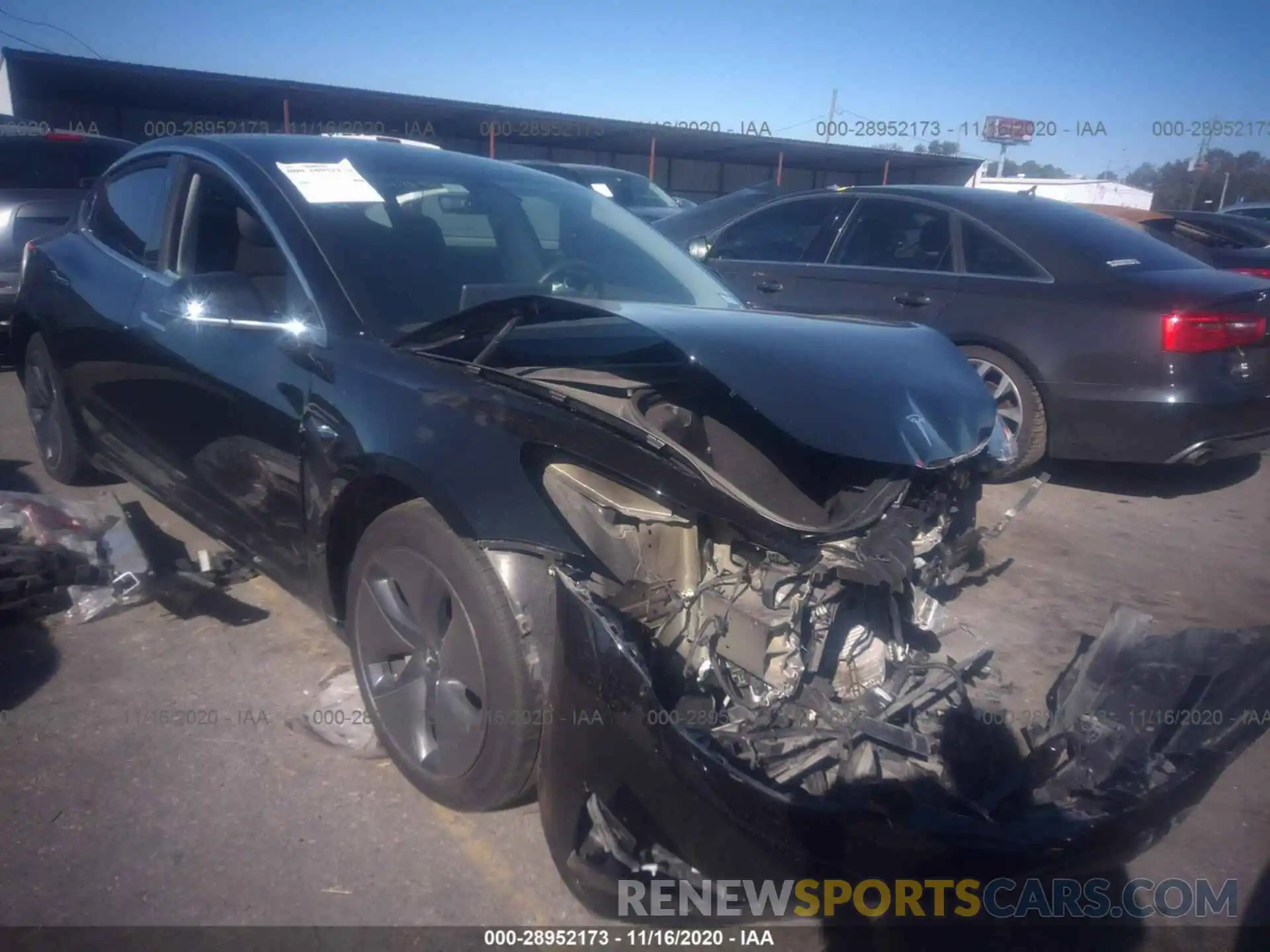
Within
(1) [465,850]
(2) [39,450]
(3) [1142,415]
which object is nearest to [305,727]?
(1) [465,850]

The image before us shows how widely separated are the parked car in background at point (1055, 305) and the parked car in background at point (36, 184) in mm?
4906

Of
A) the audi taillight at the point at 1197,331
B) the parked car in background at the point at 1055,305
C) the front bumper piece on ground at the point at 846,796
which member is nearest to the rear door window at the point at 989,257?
the parked car in background at the point at 1055,305

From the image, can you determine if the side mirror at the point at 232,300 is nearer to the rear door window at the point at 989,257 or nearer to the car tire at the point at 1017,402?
the car tire at the point at 1017,402

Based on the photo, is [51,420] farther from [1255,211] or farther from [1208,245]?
[1255,211]

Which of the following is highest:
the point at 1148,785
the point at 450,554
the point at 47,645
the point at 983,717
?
the point at 450,554

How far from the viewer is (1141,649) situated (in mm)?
2463

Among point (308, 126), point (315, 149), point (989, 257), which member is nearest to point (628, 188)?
point (989, 257)

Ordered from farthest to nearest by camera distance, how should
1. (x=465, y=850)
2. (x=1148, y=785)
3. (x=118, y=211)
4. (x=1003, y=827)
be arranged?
1. (x=118, y=211)
2. (x=465, y=850)
3. (x=1148, y=785)
4. (x=1003, y=827)

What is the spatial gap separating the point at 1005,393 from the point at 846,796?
4.01 meters

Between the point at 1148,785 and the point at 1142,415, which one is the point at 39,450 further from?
the point at 1142,415

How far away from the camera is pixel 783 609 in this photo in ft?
7.00

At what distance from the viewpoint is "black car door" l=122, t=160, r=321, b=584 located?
2.70 metres

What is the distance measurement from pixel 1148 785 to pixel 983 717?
49cm

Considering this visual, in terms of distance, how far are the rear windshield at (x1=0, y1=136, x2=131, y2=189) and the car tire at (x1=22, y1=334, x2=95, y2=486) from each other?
9.99 feet
